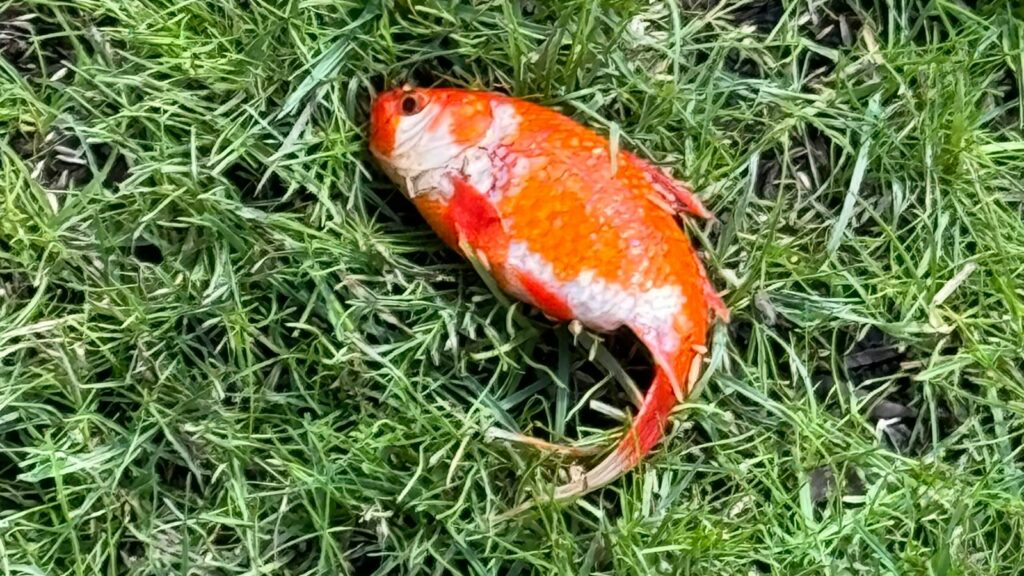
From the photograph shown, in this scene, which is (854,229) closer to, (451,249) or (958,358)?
(958,358)

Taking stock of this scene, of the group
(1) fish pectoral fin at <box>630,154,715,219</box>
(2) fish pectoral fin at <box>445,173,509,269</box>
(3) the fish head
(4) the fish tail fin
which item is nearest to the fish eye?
(3) the fish head

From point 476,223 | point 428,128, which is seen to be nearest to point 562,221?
point 476,223

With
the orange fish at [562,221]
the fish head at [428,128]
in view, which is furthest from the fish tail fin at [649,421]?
the fish head at [428,128]

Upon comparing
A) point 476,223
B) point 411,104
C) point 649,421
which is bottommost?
point 649,421

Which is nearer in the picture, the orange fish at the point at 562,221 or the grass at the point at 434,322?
the orange fish at the point at 562,221

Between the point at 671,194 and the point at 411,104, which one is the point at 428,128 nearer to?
the point at 411,104

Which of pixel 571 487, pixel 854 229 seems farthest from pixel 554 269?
pixel 854 229

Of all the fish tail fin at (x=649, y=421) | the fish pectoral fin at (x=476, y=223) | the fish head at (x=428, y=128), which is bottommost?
the fish tail fin at (x=649, y=421)

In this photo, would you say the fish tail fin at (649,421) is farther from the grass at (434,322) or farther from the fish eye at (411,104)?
the fish eye at (411,104)

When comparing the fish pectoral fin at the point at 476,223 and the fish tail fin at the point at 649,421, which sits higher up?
the fish pectoral fin at the point at 476,223
